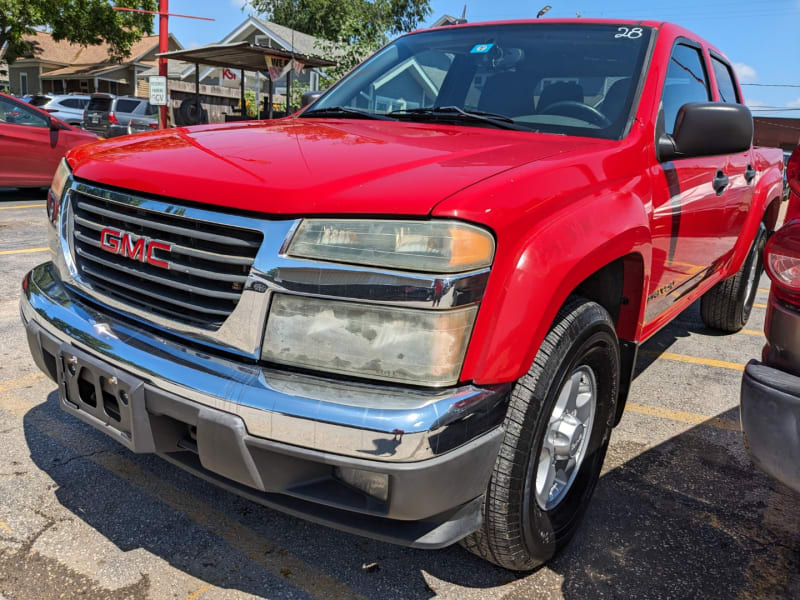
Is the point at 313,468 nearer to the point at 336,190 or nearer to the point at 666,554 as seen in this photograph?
the point at 336,190

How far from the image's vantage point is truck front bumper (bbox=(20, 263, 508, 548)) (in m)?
1.60

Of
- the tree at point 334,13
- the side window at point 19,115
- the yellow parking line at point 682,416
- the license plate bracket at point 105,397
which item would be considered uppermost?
the tree at point 334,13

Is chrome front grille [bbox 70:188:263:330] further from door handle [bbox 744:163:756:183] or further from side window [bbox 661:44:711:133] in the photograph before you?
door handle [bbox 744:163:756:183]

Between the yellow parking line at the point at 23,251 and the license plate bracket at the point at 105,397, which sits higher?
the license plate bracket at the point at 105,397

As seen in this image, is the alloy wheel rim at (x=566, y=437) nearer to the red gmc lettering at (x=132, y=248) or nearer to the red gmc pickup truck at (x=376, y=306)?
the red gmc pickup truck at (x=376, y=306)

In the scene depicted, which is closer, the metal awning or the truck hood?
the truck hood

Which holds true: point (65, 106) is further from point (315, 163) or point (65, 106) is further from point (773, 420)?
point (773, 420)

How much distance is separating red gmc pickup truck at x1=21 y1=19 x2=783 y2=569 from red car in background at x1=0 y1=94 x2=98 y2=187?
8.26 meters

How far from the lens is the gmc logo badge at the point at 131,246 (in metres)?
1.93

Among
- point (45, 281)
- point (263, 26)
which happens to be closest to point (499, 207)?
point (45, 281)

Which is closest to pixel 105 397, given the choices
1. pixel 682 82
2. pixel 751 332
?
pixel 682 82

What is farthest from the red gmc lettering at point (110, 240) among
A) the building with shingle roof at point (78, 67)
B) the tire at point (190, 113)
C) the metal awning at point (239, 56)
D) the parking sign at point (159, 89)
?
the building with shingle roof at point (78, 67)

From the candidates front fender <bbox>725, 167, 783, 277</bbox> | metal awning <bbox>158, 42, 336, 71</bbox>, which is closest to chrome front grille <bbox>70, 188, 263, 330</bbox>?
front fender <bbox>725, 167, 783, 277</bbox>

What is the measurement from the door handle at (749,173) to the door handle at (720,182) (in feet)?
1.71
